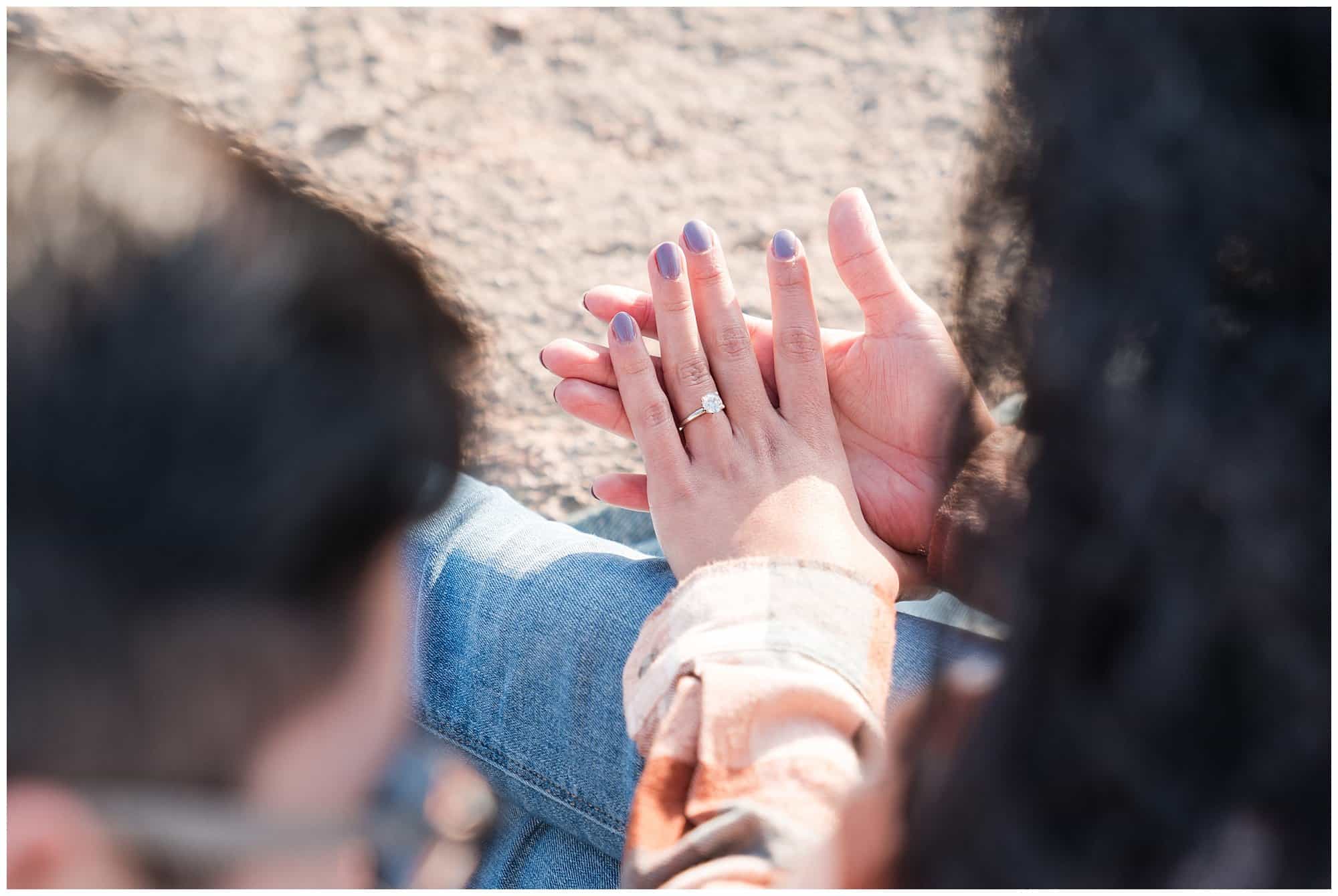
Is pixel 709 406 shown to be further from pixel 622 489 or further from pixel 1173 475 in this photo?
pixel 1173 475

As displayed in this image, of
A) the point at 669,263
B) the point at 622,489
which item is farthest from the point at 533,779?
the point at 669,263

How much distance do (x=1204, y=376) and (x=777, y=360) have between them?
0.64 meters

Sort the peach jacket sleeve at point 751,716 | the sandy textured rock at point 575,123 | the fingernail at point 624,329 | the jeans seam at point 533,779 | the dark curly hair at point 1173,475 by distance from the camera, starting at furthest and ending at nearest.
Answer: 1. the sandy textured rock at point 575,123
2. the fingernail at point 624,329
3. the jeans seam at point 533,779
4. the peach jacket sleeve at point 751,716
5. the dark curly hair at point 1173,475

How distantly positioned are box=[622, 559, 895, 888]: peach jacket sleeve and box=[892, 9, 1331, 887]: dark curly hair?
218mm

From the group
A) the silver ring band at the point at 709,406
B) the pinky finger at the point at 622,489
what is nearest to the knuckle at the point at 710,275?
the silver ring band at the point at 709,406

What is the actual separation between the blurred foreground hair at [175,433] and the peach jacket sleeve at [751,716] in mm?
279

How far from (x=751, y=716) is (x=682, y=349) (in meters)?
0.43

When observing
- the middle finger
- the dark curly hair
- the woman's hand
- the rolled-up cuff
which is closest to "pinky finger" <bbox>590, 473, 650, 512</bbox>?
the woman's hand

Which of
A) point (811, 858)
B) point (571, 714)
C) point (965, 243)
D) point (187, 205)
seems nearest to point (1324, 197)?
point (965, 243)

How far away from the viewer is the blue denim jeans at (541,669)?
925mm

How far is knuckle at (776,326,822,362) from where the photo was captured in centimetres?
103

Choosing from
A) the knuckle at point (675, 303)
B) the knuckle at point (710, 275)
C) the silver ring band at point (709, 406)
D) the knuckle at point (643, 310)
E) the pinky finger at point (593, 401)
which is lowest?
the pinky finger at point (593, 401)

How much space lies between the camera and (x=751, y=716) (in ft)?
2.37

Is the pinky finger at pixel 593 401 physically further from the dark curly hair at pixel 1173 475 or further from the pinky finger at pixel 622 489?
the dark curly hair at pixel 1173 475
